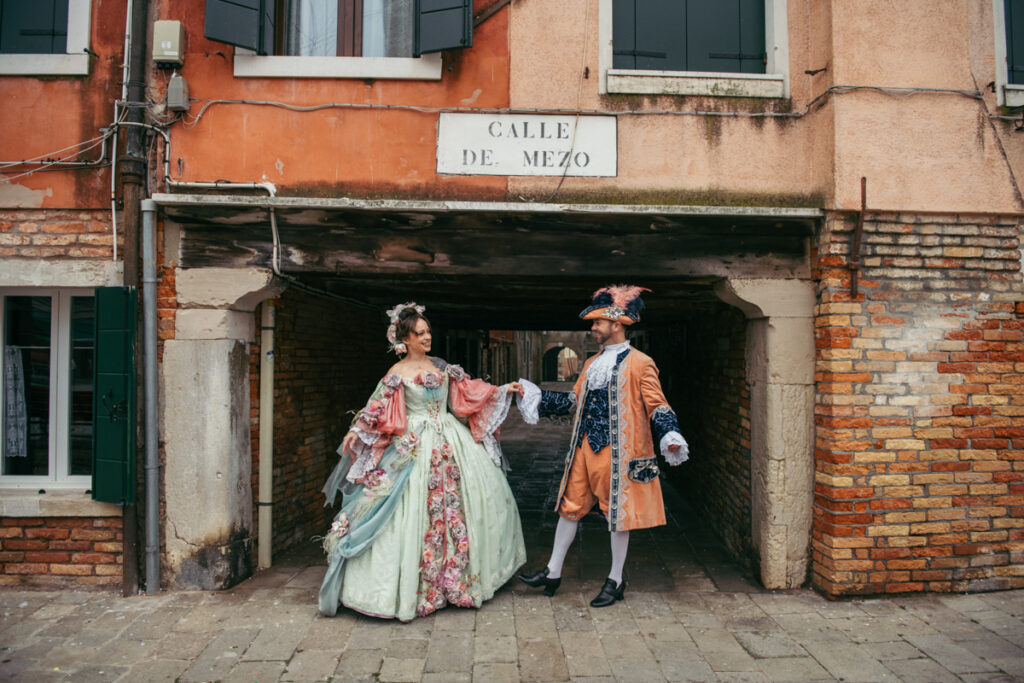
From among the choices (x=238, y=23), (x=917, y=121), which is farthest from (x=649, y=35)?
(x=238, y=23)

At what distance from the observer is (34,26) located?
4.54 meters

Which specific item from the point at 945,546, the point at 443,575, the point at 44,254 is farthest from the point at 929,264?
the point at 44,254

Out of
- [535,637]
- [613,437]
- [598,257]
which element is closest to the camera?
[535,637]

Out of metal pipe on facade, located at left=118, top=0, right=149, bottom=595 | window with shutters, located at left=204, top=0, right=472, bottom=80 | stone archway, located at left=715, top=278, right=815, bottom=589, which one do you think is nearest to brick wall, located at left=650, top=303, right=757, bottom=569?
→ stone archway, located at left=715, top=278, right=815, bottom=589

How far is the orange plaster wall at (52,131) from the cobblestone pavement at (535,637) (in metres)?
2.87

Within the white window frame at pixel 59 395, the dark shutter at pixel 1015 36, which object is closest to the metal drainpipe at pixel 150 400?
the white window frame at pixel 59 395

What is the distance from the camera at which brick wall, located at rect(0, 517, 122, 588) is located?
4.42 meters

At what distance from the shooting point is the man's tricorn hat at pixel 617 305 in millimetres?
4168

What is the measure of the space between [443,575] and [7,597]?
3.12 meters

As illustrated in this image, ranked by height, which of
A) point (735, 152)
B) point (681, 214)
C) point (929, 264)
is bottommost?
point (929, 264)

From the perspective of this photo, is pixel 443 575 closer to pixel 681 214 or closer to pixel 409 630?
pixel 409 630

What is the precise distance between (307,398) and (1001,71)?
6.01 metres

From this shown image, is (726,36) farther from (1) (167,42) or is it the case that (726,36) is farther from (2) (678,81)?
(1) (167,42)

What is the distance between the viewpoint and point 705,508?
6316 millimetres
